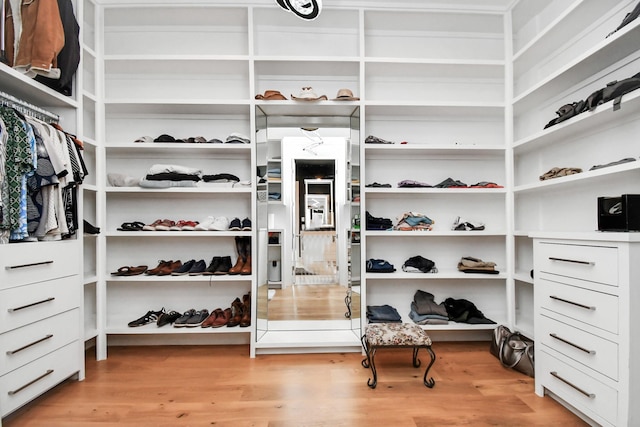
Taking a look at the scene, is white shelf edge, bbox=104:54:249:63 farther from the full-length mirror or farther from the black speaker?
the black speaker

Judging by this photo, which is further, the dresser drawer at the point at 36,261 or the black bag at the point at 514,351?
the black bag at the point at 514,351

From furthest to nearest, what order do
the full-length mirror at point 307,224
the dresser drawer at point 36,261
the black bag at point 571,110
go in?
the full-length mirror at point 307,224 < the black bag at point 571,110 < the dresser drawer at point 36,261

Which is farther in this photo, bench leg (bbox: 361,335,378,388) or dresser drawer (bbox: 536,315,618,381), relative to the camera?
bench leg (bbox: 361,335,378,388)

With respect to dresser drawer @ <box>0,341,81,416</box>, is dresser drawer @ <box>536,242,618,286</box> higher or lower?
higher

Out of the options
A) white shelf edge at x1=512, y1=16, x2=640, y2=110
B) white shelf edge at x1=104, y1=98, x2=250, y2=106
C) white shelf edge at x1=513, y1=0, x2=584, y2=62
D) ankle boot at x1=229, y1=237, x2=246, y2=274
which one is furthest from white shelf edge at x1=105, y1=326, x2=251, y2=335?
white shelf edge at x1=513, y1=0, x2=584, y2=62

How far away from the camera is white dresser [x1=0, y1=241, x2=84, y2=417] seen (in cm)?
144

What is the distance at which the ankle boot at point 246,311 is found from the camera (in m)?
2.24

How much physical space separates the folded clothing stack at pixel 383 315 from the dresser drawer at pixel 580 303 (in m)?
0.96

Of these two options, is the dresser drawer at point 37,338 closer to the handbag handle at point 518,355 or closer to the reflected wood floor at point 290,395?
the reflected wood floor at point 290,395

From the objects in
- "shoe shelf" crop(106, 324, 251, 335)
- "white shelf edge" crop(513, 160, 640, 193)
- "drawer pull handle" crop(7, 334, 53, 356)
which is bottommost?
"shoe shelf" crop(106, 324, 251, 335)

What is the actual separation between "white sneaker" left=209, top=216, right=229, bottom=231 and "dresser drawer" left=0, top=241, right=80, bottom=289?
0.82 meters

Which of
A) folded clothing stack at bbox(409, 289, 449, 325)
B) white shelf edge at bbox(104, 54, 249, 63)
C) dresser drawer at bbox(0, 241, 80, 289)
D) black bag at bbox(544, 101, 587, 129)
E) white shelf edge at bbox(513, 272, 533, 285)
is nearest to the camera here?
dresser drawer at bbox(0, 241, 80, 289)

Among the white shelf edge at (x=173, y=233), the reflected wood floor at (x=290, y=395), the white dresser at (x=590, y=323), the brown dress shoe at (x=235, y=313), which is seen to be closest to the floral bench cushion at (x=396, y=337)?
the reflected wood floor at (x=290, y=395)

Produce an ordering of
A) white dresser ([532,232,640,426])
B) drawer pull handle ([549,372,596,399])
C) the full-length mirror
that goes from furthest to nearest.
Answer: the full-length mirror
drawer pull handle ([549,372,596,399])
white dresser ([532,232,640,426])
